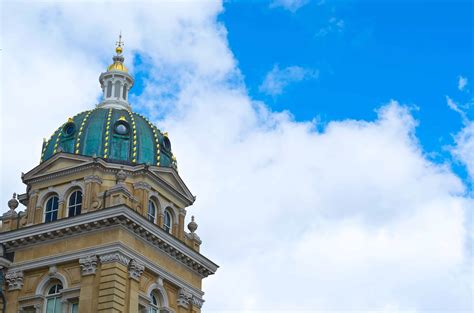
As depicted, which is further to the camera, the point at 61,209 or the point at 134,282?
the point at 61,209

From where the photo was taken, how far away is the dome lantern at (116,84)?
5666 cm

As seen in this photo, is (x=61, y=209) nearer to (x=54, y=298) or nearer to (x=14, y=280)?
(x=14, y=280)

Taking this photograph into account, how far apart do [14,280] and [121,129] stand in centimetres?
1053

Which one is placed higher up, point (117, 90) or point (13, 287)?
point (117, 90)

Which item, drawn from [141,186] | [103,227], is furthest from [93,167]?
[103,227]

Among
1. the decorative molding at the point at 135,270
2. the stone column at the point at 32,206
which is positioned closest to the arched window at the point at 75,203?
the stone column at the point at 32,206

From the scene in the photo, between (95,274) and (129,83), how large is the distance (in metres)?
16.3

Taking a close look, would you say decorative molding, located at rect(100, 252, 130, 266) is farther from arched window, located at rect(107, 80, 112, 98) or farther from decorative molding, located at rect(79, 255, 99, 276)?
arched window, located at rect(107, 80, 112, 98)

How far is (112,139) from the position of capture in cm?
5209

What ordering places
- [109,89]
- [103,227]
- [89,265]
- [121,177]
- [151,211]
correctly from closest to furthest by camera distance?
[89,265] → [103,227] → [121,177] → [151,211] → [109,89]

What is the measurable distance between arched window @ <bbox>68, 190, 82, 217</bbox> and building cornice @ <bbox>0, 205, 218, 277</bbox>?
74.5 inches

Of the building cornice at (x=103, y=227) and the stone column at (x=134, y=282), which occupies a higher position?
the building cornice at (x=103, y=227)

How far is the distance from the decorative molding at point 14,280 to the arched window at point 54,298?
68.1 inches

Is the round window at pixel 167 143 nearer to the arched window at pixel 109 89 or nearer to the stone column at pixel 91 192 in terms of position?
the arched window at pixel 109 89
